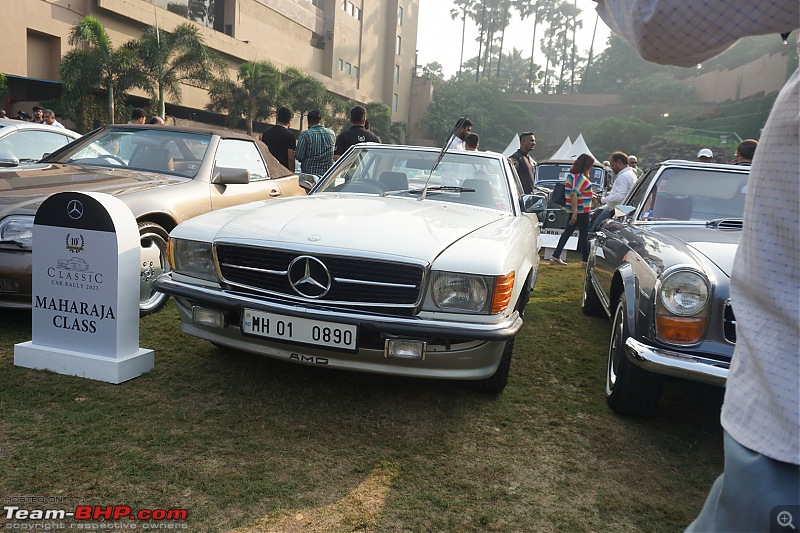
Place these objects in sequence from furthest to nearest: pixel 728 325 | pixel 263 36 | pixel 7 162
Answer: pixel 263 36
pixel 7 162
pixel 728 325

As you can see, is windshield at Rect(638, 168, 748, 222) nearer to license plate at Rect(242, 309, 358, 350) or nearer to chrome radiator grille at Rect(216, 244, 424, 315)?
chrome radiator grille at Rect(216, 244, 424, 315)

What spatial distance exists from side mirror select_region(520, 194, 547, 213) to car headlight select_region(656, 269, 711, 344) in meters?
1.95

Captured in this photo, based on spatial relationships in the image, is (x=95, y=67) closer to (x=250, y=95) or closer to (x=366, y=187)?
(x=250, y=95)

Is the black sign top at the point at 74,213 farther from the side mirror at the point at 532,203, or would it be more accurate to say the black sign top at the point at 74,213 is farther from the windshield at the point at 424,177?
the side mirror at the point at 532,203

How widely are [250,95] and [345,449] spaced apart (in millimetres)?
31816

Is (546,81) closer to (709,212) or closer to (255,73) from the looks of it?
(255,73)

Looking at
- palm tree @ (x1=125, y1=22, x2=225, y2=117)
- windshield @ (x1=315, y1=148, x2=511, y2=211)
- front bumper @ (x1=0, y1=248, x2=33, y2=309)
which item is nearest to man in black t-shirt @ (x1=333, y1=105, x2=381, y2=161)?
windshield @ (x1=315, y1=148, x2=511, y2=211)

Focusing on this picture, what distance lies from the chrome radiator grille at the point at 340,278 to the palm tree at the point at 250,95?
30143mm

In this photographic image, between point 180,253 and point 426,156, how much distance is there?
7.21 feet

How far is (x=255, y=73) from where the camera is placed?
3262cm

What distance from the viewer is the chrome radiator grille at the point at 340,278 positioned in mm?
3096

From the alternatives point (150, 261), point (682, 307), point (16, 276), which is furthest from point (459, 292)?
point (16, 276)

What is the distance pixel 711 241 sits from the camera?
3.46m

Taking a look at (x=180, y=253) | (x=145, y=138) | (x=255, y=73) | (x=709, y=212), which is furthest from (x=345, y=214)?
(x=255, y=73)
